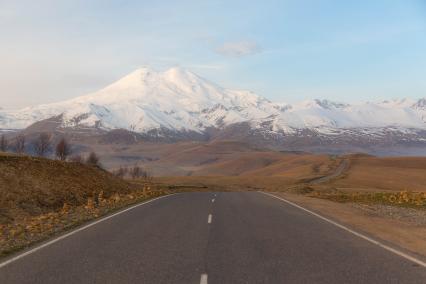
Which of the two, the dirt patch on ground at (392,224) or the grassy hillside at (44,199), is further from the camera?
the grassy hillside at (44,199)

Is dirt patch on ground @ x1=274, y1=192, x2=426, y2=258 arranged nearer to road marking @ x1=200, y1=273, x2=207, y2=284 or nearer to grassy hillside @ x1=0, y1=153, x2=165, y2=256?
road marking @ x1=200, y1=273, x2=207, y2=284

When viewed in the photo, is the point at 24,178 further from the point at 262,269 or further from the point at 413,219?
the point at 262,269

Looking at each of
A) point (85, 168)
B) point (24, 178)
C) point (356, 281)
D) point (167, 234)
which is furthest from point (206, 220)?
point (85, 168)

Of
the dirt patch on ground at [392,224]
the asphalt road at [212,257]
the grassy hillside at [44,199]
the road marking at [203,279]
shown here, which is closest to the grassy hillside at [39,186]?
the grassy hillside at [44,199]

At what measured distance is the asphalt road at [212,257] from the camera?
10836 mm

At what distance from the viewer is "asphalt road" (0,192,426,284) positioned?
10836 millimetres

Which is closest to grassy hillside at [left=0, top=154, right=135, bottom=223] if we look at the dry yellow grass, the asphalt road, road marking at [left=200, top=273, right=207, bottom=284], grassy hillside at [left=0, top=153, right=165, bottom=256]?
grassy hillside at [left=0, top=153, right=165, bottom=256]

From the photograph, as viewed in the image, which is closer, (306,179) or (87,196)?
(87,196)

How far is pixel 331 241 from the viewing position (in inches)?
613

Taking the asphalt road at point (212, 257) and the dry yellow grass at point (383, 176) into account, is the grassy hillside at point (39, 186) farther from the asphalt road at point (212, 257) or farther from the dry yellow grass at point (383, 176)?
the dry yellow grass at point (383, 176)

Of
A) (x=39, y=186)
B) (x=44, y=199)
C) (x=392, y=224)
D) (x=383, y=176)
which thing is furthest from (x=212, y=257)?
(x=383, y=176)

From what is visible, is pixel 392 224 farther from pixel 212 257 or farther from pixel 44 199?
pixel 44 199

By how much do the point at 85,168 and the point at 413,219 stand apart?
3291cm

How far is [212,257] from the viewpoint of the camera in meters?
12.9
